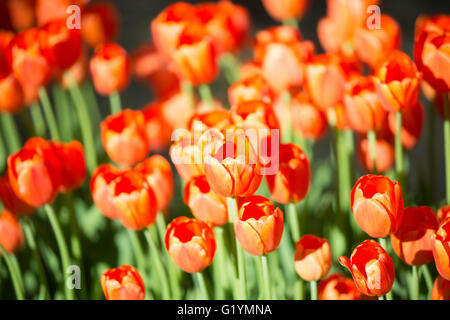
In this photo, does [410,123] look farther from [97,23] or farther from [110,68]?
[97,23]

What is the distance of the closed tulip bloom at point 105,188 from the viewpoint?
46 centimetres

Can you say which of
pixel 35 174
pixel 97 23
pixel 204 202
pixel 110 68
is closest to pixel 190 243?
pixel 204 202

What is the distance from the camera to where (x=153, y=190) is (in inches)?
18.6

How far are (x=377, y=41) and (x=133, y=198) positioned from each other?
0.27m

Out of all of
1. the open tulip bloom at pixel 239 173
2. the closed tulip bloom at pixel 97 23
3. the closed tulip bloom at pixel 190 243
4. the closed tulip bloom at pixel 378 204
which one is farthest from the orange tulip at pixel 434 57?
the closed tulip bloom at pixel 97 23

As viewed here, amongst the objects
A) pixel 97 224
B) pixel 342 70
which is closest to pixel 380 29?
pixel 342 70

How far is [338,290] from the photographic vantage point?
46 cm

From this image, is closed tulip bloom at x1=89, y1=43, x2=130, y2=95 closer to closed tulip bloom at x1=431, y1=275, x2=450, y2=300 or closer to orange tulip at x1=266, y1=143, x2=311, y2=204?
orange tulip at x1=266, y1=143, x2=311, y2=204

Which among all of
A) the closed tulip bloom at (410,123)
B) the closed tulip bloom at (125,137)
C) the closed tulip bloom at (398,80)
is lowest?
the closed tulip bloom at (410,123)

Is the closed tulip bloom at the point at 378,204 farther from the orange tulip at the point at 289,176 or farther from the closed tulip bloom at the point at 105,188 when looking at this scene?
the closed tulip bloom at the point at 105,188

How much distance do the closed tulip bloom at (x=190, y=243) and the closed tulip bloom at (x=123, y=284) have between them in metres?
0.04

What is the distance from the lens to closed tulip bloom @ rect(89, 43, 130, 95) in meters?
0.60

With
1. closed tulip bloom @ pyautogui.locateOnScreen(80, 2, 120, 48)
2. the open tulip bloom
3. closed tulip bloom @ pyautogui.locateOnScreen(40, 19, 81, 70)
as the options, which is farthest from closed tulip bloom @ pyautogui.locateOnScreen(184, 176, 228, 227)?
closed tulip bloom @ pyautogui.locateOnScreen(80, 2, 120, 48)
